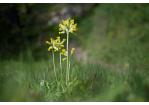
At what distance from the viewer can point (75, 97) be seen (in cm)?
123

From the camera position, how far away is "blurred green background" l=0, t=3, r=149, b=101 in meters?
1.17

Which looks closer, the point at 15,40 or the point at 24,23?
the point at 15,40

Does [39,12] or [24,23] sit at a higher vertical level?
[39,12]

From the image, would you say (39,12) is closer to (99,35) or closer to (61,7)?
(61,7)

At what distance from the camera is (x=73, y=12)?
36.5ft

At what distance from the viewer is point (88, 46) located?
1.38m

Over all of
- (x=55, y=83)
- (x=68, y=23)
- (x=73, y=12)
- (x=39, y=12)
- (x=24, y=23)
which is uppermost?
(x=39, y=12)

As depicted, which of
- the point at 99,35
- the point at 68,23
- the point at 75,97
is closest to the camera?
the point at 75,97

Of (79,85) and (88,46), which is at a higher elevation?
(88,46)

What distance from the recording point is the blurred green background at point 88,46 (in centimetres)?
117

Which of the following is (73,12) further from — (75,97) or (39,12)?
(75,97)

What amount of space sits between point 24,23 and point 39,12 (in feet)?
7.74

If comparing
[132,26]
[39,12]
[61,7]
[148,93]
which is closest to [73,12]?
[61,7]

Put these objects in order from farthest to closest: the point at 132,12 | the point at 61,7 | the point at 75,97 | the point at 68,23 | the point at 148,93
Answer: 1. the point at 61,7
2. the point at 132,12
3. the point at 68,23
4. the point at 75,97
5. the point at 148,93
